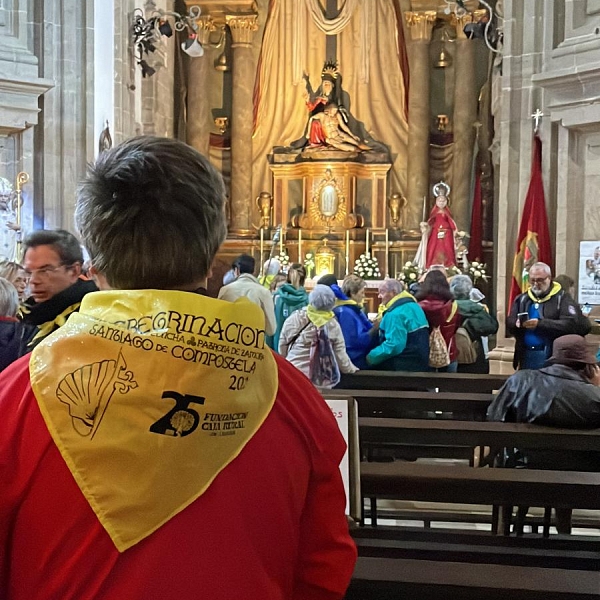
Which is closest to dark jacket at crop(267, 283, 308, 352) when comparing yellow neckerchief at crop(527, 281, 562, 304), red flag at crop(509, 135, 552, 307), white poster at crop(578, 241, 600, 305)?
yellow neckerchief at crop(527, 281, 562, 304)

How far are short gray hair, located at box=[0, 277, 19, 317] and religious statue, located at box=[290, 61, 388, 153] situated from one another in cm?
1269

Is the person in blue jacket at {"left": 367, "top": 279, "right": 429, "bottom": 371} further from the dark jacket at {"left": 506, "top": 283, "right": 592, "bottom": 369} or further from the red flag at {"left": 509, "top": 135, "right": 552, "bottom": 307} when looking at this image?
the red flag at {"left": 509, "top": 135, "right": 552, "bottom": 307}

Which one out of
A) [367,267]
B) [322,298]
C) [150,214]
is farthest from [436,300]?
[367,267]

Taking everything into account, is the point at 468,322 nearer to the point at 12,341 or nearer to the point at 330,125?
the point at 12,341

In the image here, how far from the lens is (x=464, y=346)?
24.2ft

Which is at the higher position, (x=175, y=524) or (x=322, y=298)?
(x=322, y=298)

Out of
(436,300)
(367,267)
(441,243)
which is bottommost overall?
(436,300)

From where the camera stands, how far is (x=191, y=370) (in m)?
1.30

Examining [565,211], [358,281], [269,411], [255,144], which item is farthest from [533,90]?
[269,411]

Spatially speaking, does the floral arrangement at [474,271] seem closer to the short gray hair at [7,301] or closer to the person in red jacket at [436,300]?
the person in red jacket at [436,300]

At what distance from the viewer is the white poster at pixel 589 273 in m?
8.63

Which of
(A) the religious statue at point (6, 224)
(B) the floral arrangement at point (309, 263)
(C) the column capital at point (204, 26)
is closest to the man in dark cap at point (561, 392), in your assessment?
(A) the religious statue at point (6, 224)

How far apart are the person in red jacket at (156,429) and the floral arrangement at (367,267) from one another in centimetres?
1340

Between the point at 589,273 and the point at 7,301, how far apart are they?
22.0 ft
